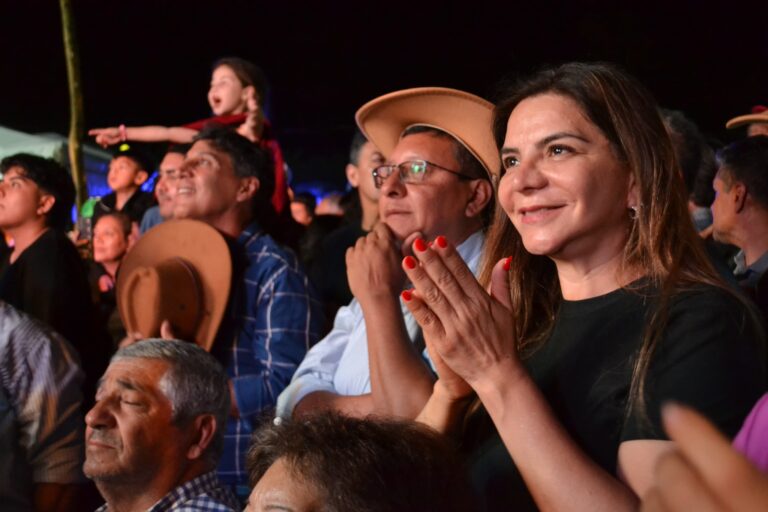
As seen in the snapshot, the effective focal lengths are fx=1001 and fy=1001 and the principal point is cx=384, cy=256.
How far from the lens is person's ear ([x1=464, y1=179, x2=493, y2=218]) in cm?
269

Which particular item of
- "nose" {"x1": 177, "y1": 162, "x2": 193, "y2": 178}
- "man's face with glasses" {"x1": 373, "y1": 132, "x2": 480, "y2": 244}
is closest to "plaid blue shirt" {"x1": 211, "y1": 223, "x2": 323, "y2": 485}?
"nose" {"x1": 177, "y1": 162, "x2": 193, "y2": 178}

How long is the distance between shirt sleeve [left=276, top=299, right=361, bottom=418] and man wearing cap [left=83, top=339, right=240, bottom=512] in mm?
203

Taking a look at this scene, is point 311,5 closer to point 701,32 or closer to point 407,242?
point 701,32

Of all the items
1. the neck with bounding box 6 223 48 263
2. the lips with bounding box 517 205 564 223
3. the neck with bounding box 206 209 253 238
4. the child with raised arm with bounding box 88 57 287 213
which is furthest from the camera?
the child with raised arm with bounding box 88 57 287 213

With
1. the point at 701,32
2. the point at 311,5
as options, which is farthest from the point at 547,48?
the point at 311,5

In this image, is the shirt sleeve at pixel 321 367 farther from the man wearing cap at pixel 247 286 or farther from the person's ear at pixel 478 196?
the person's ear at pixel 478 196

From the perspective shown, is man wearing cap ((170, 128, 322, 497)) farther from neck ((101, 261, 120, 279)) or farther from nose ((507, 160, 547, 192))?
neck ((101, 261, 120, 279))

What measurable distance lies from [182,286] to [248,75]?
1.81 m

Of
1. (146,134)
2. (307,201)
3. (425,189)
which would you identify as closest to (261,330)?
(425,189)

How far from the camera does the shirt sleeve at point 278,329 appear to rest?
3.13 m

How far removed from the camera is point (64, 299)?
389cm

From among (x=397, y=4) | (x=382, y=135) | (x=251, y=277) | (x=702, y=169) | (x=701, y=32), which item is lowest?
(x=251, y=277)

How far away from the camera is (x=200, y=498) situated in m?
2.49

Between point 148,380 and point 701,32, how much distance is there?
8.34m
